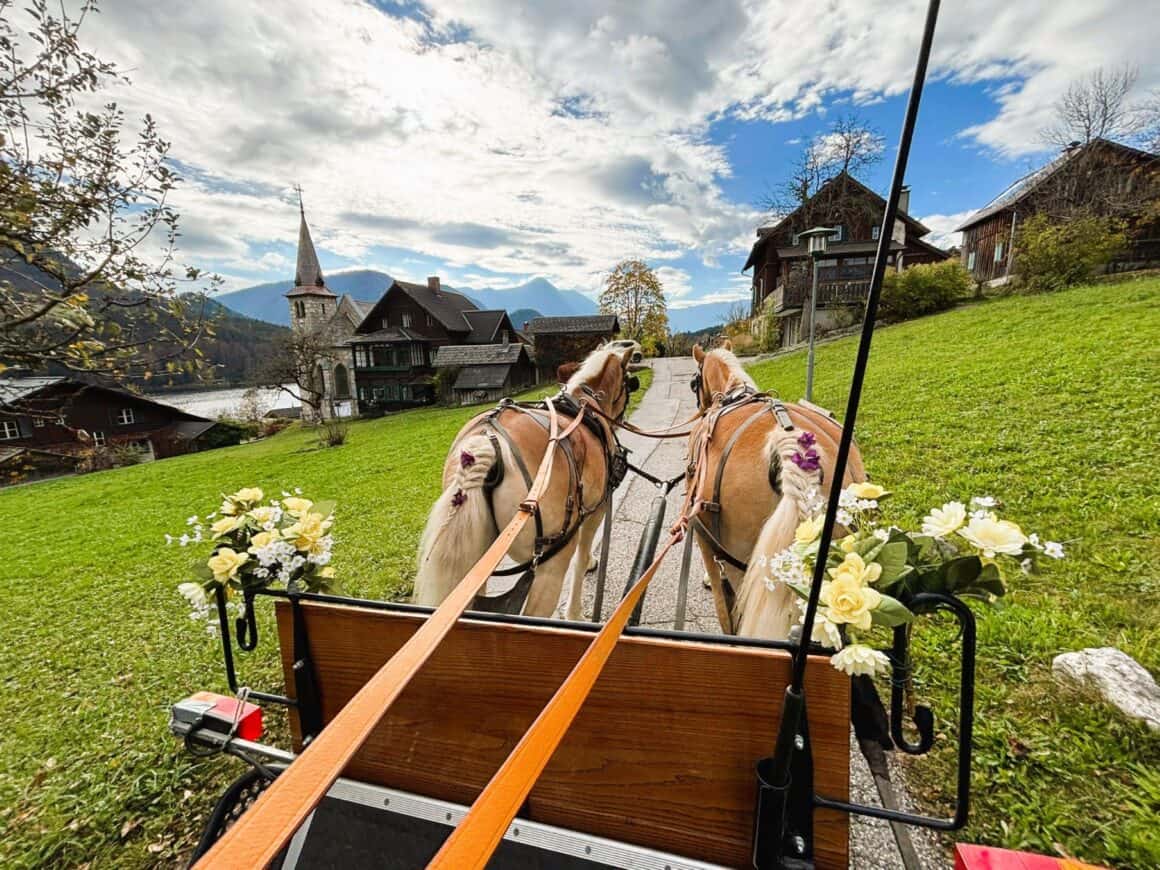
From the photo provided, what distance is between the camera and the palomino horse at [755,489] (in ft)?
6.10

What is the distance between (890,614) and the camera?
0.92m

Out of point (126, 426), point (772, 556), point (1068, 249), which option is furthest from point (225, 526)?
point (126, 426)

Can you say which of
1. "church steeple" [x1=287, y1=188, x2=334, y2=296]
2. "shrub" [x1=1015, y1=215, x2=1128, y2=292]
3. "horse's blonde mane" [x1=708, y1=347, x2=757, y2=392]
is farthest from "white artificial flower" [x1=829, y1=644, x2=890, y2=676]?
"church steeple" [x1=287, y1=188, x2=334, y2=296]

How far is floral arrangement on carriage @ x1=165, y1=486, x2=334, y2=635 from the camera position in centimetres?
145

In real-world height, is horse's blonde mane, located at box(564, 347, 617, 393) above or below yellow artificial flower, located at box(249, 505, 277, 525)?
above

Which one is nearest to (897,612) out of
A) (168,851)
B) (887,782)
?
(887,782)

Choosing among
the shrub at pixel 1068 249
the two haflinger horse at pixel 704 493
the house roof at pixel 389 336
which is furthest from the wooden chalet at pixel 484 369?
the two haflinger horse at pixel 704 493

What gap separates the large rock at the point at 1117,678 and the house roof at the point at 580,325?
36558mm

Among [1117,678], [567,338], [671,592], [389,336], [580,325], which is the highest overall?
[580,325]

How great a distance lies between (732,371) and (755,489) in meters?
1.57

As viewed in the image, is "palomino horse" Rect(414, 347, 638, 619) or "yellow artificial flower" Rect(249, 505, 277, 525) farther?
"palomino horse" Rect(414, 347, 638, 619)

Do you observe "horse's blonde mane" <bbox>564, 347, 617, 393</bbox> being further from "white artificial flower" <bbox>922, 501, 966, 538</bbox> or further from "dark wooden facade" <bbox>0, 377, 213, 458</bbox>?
"dark wooden facade" <bbox>0, 377, 213, 458</bbox>

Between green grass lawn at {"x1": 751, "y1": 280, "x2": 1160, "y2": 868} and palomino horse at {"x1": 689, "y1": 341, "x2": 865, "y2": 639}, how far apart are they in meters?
1.01

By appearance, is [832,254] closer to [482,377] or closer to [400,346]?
[482,377]
